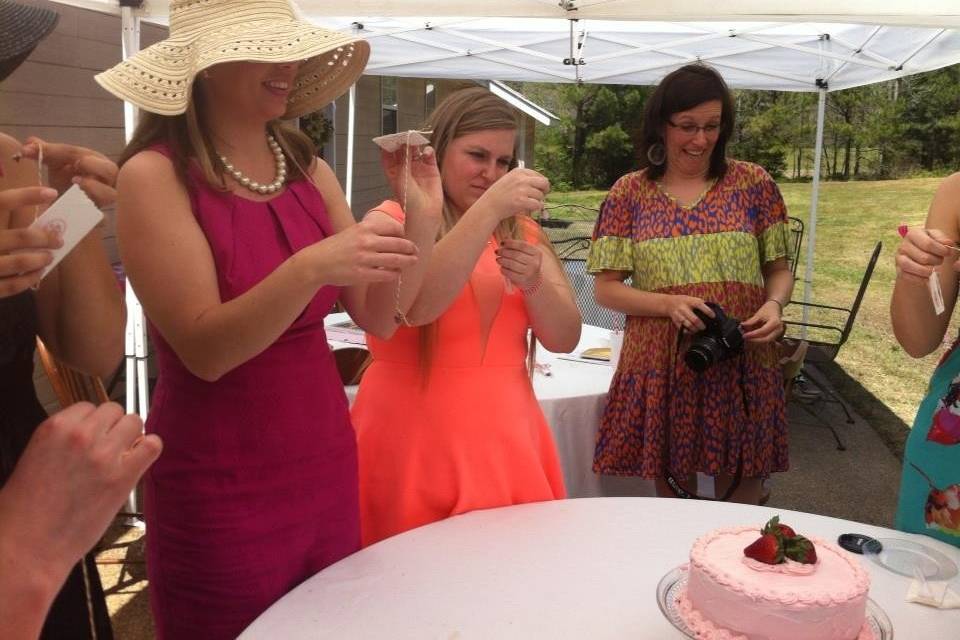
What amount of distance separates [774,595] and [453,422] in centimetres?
79

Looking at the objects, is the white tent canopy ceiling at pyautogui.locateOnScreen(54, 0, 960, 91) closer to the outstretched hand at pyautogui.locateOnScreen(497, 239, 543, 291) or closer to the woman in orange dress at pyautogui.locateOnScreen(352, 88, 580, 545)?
the woman in orange dress at pyautogui.locateOnScreen(352, 88, 580, 545)

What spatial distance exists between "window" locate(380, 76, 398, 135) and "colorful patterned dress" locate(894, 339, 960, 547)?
345 inches

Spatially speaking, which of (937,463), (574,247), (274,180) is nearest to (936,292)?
(937,463)

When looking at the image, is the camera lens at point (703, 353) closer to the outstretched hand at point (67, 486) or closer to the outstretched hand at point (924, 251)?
the outstretched hand at point (924, 251)

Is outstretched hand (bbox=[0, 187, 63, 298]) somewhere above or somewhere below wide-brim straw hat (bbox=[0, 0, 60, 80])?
below

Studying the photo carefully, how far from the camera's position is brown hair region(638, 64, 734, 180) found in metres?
2.68

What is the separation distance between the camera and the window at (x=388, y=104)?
9969 mm

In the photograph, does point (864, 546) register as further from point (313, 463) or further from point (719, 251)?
point (719, 251)

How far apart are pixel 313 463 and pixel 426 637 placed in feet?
1.27

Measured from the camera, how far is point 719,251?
2.64 metres

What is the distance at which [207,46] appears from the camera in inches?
54.6

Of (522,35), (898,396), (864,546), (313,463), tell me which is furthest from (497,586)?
(898,396)

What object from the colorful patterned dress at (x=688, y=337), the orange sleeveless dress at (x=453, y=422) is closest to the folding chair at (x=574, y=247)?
the colorful patterned dress at (x=688, y=337)

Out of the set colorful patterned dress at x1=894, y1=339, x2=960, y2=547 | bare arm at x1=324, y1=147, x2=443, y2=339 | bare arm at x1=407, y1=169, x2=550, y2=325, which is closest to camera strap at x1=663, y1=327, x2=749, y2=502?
colorful patterned dress at x1=894, y1=339, x2=960, y2=547
